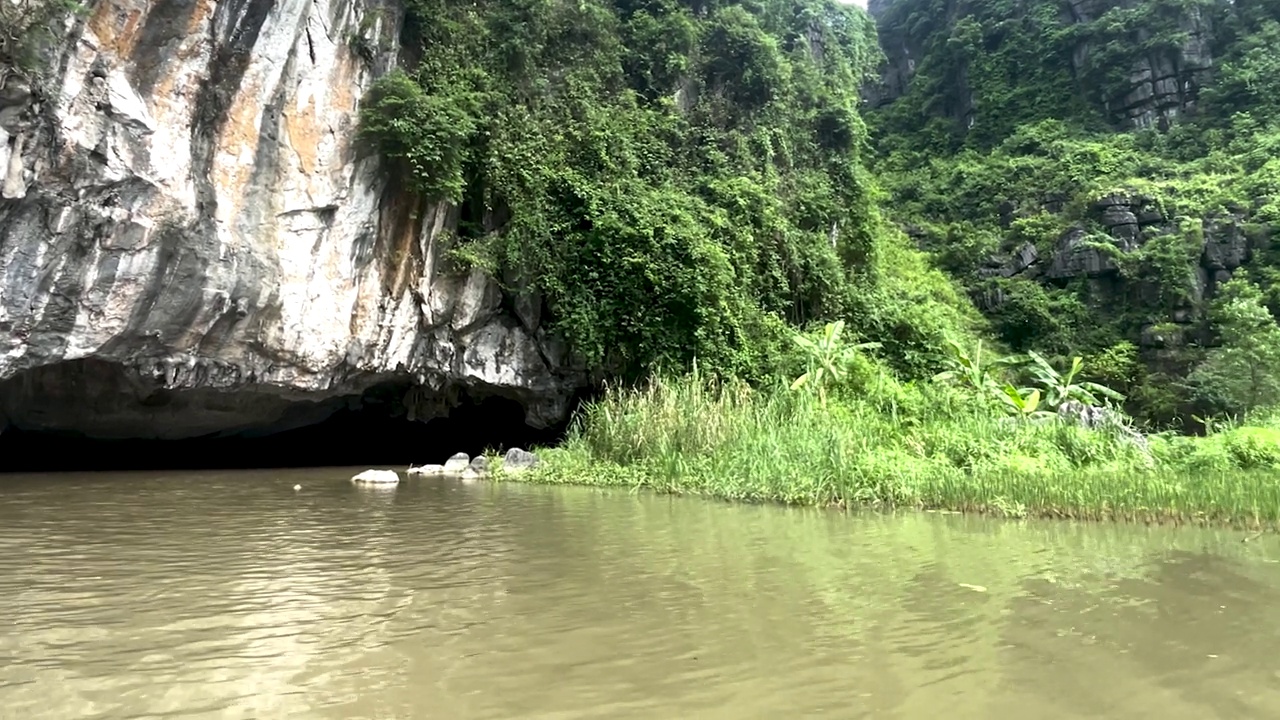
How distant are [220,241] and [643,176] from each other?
7409 mm

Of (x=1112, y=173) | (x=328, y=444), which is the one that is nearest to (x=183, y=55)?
(x=328, y=444)

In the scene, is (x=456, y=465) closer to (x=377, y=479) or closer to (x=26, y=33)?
(x=377, y=479)

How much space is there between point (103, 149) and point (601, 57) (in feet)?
29.1

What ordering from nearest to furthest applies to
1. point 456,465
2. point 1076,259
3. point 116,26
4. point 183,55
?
point 116,26 < point 183,55 < point 456,465 < point 1076,259

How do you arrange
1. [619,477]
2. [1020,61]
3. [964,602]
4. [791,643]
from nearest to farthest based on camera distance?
[791,643], [964,602], [619,477], [1020,61]

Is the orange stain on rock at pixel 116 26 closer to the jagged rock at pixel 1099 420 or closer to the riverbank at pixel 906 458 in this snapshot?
the riverbank at pixel 906 458

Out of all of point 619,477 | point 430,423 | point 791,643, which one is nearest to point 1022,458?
point 619,477

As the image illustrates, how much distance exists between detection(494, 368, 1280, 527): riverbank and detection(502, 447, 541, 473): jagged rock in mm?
194

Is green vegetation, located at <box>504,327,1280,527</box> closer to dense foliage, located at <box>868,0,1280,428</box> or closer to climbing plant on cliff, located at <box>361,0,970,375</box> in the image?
climbing plant on cliff, located at <box>361,0,970,375</box>

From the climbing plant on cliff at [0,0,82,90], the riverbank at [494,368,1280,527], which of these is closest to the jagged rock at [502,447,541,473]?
the riverbank at [494,368,1280,527]

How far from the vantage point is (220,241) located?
1028cm

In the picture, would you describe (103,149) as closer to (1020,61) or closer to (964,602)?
(964,602)

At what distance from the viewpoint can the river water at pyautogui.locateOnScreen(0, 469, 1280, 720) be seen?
2717 mm

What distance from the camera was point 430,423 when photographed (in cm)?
1792
